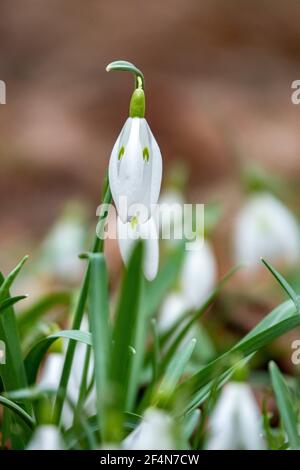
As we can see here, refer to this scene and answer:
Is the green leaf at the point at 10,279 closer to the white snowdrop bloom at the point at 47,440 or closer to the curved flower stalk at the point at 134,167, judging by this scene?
the curved flower stalk at the point at 134,167

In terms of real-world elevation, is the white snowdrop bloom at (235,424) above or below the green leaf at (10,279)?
below

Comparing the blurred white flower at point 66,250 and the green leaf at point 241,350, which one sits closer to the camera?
the green leaf at point 241,350

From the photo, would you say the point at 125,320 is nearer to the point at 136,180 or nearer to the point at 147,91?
the point at 136,180

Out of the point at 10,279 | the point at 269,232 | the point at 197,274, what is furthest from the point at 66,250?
the point at 10,279

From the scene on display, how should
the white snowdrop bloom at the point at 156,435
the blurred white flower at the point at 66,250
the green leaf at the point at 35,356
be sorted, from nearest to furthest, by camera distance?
the white snowdrop bloom at the point at 156,435, the green leaf at the point at 35,356, the blurred white flower at the point at 66,250

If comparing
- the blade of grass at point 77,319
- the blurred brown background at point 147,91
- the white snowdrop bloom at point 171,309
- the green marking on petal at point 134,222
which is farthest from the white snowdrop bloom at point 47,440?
the blurred brown background at point 147,91

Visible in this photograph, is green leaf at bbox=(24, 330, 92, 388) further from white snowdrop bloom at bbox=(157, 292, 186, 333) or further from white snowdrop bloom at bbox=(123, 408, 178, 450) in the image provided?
white snowdrop bloom at bbox=(157, 292, 186, 333)

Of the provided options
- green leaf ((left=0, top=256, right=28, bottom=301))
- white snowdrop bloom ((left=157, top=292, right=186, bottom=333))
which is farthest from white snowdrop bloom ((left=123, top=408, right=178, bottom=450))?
white snowdrop bloom ((left=157, top=292, right=186, bottom=333))
